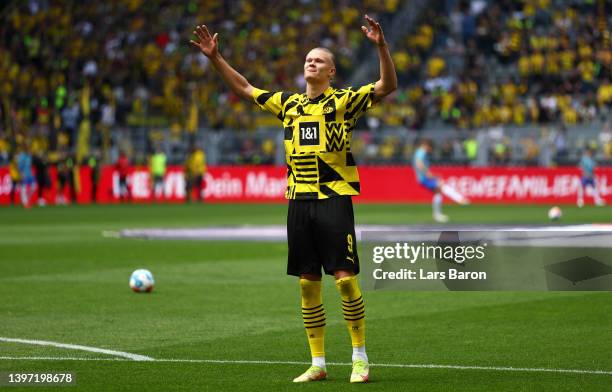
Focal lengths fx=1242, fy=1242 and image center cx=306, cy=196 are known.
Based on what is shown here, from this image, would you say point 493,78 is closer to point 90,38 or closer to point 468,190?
point 468,190

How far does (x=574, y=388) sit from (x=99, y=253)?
14.7 m

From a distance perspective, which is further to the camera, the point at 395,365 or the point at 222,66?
the point at 395,365

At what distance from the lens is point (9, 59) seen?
48.8m

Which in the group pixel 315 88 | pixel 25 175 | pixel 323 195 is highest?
pixel 315 88

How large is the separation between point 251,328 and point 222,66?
11.8ft

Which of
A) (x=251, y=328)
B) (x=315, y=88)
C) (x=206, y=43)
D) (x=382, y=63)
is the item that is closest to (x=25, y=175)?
(x=251, y=328)

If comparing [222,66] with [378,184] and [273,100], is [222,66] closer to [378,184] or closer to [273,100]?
[273,100]

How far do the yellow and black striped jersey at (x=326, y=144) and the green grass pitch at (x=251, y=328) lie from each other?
4.50 feet

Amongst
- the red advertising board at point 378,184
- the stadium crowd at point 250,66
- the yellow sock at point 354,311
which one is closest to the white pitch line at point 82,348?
the yellow sock at point 354,311

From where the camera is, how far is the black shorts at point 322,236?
8641 mm

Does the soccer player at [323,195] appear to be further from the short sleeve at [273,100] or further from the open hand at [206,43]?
the open hand at [206,43]

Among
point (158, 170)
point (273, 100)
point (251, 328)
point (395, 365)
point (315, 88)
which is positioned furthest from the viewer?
point (158, 170)

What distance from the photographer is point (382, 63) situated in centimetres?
844

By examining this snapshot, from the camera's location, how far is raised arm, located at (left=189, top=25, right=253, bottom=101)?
30.3 ft
